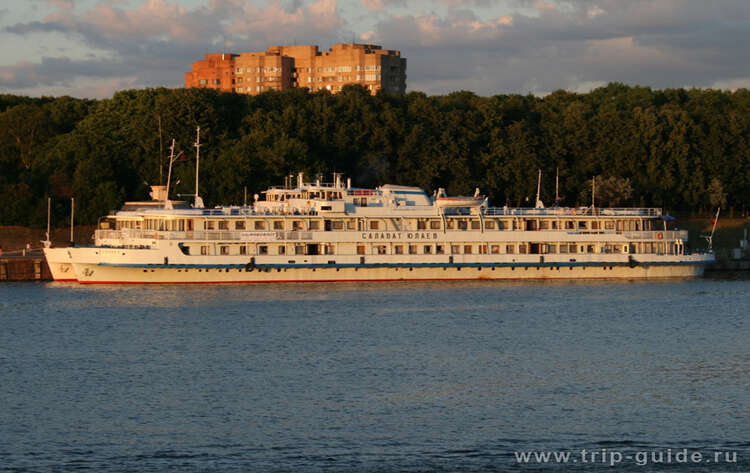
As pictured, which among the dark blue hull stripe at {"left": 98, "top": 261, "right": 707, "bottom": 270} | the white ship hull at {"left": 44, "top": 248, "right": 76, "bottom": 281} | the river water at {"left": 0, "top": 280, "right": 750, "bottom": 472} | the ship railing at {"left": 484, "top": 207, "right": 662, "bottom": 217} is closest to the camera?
the river water at {"left": 0, "top": 280, "right": 750, "bottom": 472}

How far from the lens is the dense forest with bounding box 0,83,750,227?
3964 inches

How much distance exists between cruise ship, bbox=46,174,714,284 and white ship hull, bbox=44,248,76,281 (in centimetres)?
16

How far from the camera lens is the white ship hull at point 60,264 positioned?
74.3m

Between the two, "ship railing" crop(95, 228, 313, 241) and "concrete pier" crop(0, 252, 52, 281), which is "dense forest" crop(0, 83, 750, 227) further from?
"ship railing" crop(95, 228, 313, 241)

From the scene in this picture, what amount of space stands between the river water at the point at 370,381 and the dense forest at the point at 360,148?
108 ft

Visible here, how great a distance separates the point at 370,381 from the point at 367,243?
111ft

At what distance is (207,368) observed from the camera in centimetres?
4591

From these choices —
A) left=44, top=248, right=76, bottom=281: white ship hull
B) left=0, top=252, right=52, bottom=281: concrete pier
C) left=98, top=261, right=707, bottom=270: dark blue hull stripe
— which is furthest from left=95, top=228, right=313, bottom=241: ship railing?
left=0, top=252, right=52, bottom=281: concrete pier

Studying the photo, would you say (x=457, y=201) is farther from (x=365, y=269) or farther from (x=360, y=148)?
(x=360, y=148)

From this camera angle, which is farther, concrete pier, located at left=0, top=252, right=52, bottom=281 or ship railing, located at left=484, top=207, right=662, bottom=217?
concrete pier, located at left=0, top=252, right=52, bottom=281

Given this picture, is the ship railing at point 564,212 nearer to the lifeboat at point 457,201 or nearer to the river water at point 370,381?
the lifeboat at point 457,201

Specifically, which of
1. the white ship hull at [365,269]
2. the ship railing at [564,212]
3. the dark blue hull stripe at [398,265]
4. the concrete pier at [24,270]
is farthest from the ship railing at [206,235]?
the ship railing at [564,212]

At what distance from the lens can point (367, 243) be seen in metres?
76.3

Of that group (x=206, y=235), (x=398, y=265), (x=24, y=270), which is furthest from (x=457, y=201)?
(x=24, y=270)
